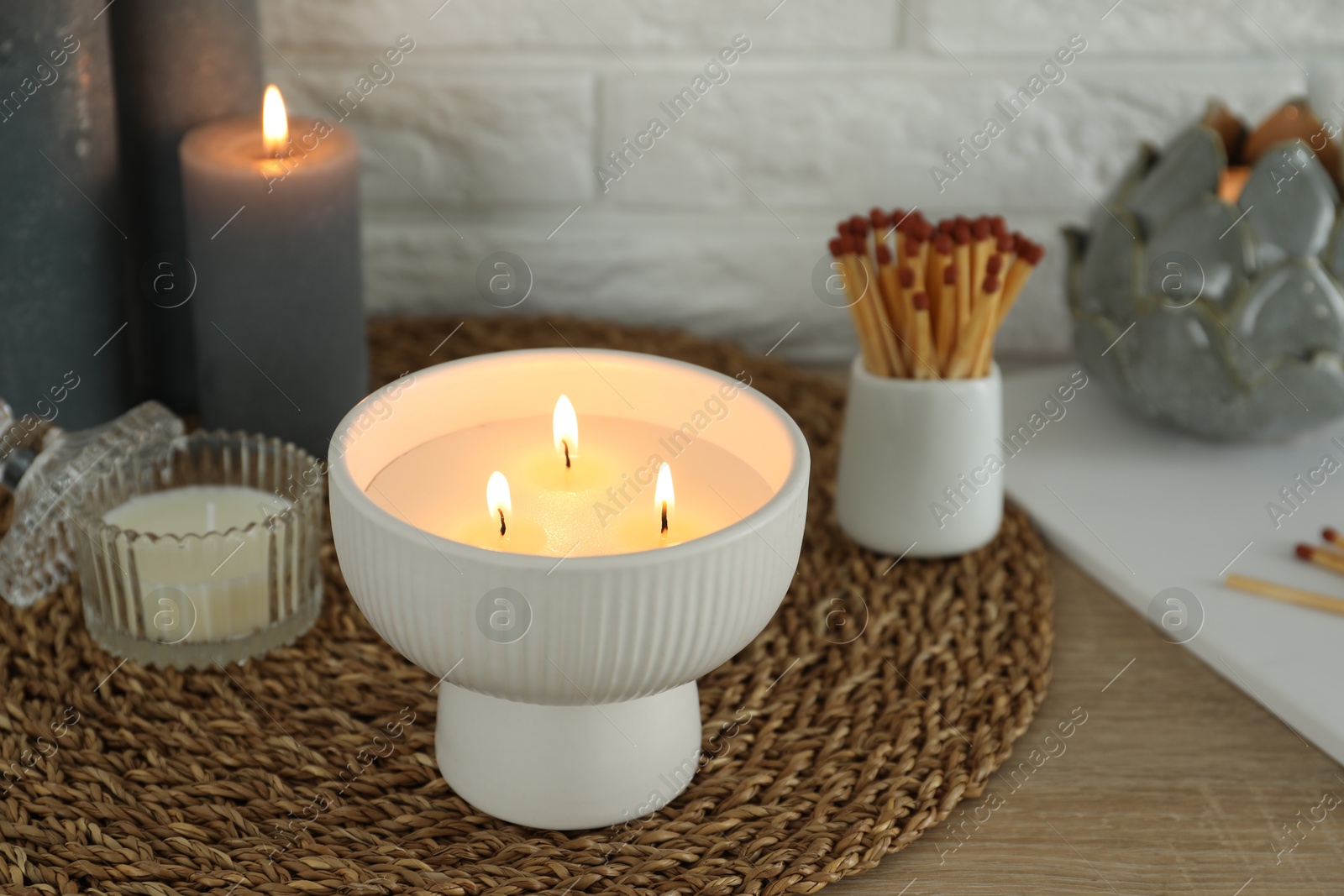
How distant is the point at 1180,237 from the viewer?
606mm

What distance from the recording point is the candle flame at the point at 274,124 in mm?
573

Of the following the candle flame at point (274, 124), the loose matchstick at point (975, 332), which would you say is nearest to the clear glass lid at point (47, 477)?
the candle flame at point (274, 124)

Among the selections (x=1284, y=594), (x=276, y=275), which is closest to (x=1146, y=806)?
(x=1284, y=594)

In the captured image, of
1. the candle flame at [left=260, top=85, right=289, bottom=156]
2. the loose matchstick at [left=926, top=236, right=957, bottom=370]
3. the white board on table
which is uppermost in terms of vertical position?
the candle flame at [left=260, top=85, right=289, bottom=156]

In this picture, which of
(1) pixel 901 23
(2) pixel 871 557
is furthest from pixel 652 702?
(1) pixel 901 23

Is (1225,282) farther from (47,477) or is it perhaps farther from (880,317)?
(47,477)

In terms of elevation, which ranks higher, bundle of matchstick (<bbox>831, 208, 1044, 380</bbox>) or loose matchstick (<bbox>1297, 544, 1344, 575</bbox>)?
bundle of matchstick (<bbox>831, 208, 1044, 380</bbox>)

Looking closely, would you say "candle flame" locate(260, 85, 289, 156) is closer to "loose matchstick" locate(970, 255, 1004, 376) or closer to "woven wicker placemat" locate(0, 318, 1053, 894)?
"woven wicker placemat" locate(0, 318, 1053, 894)

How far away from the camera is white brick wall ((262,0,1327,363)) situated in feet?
2.31

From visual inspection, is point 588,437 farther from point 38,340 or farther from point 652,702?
point 38,340

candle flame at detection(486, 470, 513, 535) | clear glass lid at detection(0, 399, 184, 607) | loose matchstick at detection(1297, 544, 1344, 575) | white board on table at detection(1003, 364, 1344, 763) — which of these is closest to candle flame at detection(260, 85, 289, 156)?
clear glass lid at detection(0, 399, 184, 607)

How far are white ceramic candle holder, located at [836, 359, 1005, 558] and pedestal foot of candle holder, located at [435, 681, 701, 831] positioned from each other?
0.17 metres

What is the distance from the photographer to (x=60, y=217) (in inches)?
22.6

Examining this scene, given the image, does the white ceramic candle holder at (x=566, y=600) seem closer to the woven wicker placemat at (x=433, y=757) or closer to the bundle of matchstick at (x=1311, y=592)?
the woven wicker placemat at (x=433, y=757)
